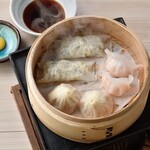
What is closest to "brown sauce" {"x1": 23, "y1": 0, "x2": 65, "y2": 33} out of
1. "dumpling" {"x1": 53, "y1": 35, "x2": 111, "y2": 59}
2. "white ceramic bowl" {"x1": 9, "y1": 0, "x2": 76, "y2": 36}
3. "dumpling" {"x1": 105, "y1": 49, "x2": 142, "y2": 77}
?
"white ceramic bowl" {"x1": 9, "y1": 0, "x2": 76, "y2": 36}

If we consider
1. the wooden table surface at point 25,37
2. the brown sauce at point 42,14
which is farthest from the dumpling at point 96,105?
the brown sauce at point 42,14

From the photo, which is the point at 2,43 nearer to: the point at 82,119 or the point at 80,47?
the point at 80,47

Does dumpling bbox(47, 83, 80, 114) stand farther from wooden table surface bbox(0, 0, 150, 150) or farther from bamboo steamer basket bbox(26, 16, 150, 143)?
wooden table surface bbox(0, 0, 150, 150)

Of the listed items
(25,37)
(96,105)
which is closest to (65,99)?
(96,105)

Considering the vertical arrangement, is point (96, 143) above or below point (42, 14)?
below

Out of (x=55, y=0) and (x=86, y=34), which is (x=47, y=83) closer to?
(x=86, y=34)
